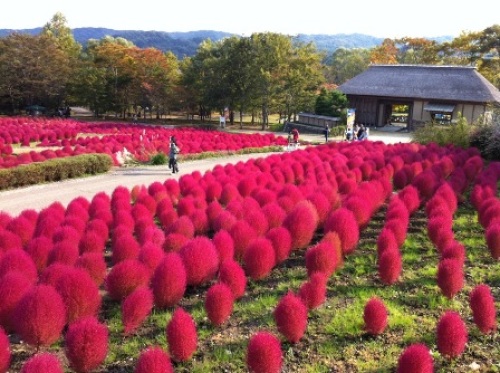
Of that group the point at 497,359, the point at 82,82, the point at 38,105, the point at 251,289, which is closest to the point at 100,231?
the point at 251,289

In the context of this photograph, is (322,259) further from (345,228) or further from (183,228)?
(183,228)

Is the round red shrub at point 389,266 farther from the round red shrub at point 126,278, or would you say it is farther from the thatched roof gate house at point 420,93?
the thatched roof gate house at point 420,93

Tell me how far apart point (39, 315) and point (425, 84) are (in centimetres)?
3604

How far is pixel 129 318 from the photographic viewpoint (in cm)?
470

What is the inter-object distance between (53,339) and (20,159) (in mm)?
12946

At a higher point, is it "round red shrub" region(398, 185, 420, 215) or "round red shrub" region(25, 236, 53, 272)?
"round red shrub" region(398, 185, 420, 215)

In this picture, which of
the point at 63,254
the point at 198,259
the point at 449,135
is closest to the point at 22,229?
the point at 63,254

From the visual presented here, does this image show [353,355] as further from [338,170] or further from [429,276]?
[338,170]

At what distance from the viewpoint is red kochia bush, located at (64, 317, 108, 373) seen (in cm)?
397

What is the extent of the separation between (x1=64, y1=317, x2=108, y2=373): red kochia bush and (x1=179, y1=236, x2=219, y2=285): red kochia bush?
1726 mm

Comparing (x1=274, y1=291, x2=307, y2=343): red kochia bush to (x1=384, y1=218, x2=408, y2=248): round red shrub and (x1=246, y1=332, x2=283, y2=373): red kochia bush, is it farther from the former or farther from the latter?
(x1=384, y1=218, x2=408, y2=248): round red shrub

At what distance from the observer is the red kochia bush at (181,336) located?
4234 mm

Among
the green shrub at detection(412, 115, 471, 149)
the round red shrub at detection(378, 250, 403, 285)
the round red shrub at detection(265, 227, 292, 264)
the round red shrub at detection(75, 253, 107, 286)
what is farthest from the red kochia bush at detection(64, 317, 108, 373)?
the green shrub at detection(412, 115, 471, 149)

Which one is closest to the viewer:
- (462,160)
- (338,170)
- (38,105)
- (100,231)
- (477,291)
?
(477,291)
